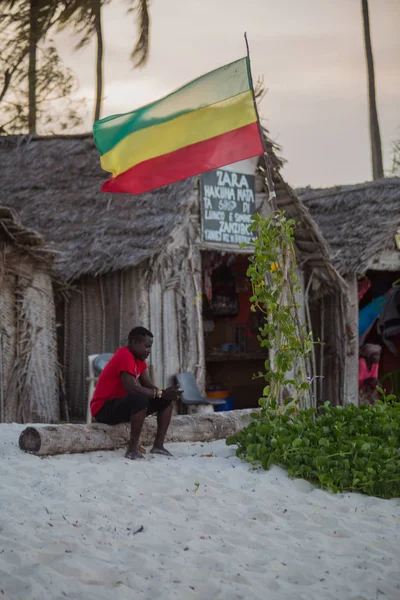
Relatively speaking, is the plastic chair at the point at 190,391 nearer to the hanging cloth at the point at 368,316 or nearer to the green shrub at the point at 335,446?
the green shrub at the point at 335,446

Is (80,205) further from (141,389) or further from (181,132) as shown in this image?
(141,389)

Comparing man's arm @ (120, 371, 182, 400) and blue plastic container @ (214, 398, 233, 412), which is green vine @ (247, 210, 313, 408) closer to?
man's arm @ (120, 371, 182, 400)

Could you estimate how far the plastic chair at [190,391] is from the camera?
9391mm

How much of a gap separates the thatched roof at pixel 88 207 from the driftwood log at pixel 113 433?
2249 millimetres

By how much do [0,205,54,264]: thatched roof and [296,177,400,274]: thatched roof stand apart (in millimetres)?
3748

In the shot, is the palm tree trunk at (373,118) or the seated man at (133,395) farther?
the palm tree trunk at (373,118)

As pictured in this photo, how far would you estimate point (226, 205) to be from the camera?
10305mm

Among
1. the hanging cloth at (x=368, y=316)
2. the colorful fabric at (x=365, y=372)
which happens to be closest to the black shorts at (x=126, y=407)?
the colorful fabric at (x=365, y=372)

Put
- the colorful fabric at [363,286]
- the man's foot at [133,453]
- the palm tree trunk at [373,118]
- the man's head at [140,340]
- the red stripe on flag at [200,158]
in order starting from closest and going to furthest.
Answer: the man's foot at [133,453] → the man's head at [140,340] → the red stripe on flag at [200,158] → the colorful fabric at [363,286] → the palm tree trunk at [373,118]

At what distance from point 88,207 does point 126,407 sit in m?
4.63

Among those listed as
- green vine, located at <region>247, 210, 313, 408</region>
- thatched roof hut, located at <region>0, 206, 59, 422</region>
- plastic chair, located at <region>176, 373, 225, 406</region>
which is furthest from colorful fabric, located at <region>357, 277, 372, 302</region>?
green vine, located at <region>247, 210, 313, 408</region>

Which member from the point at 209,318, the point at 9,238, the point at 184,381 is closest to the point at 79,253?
the point at 9,238

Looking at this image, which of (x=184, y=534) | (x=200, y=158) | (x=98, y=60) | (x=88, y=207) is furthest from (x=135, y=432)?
(x=98, y=60)

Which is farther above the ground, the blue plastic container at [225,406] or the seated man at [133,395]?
the seated man at [133,395]
